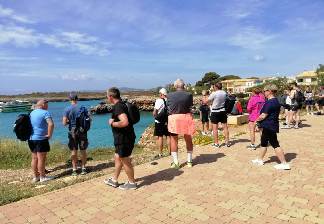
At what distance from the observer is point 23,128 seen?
745 centimetres

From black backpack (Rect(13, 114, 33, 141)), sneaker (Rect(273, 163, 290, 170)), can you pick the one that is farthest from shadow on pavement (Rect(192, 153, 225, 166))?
black backpack (Rect(13, 114, 33, 141))

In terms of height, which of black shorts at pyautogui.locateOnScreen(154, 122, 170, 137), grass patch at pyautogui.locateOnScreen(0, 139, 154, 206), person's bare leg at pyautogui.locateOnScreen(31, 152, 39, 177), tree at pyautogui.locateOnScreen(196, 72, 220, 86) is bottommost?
grass patch at pyautogui.locateOnScreen(0, 139, 154, 206)

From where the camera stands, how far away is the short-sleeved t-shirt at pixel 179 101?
726cm

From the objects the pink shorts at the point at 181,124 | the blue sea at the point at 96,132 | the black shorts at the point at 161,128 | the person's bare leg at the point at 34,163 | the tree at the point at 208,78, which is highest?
the tree at the point at 208,78

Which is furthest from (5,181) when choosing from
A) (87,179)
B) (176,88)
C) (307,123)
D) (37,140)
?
(307,123)

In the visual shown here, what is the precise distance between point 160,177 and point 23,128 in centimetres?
312

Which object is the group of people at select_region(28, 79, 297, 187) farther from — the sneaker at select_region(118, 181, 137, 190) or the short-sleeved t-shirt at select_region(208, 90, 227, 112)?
the short-sleeved t-shirt at select_region(208, 90, 227, 112)

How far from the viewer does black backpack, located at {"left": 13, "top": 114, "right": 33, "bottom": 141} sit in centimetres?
740

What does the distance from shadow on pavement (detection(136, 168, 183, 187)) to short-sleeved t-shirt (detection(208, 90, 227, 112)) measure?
2545mm

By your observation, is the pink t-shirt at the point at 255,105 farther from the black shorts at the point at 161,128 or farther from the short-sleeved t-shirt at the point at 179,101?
the short-sleeved t-shirt at the point at 179,101

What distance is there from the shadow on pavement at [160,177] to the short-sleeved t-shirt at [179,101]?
4.21ft

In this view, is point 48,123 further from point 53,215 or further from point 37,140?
point 53,215

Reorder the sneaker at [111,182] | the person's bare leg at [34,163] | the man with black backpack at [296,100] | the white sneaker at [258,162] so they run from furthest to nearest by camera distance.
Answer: the man with black backpack at [296,100] < the white sneaker at [258,162] < the person's bare leg at [34,163] < the sneaker at [111,182]

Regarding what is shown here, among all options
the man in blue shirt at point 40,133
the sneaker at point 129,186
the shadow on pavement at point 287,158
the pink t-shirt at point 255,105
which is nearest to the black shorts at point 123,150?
the sneaker at point 129,186
